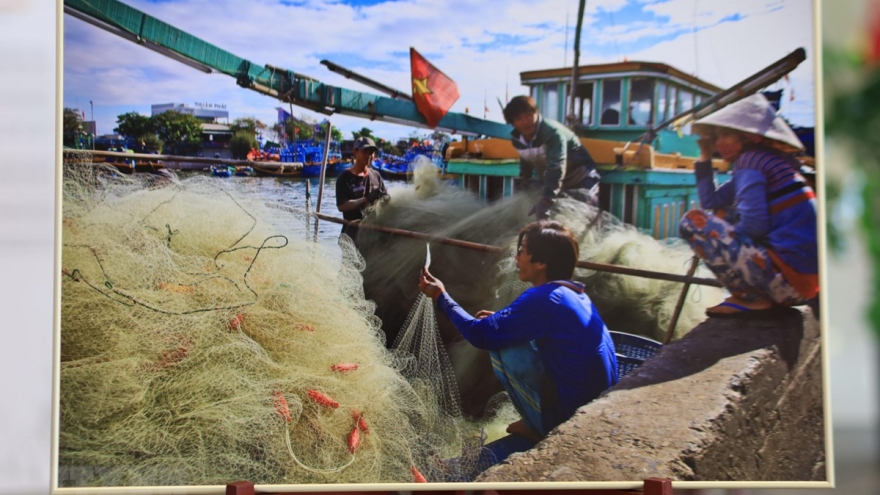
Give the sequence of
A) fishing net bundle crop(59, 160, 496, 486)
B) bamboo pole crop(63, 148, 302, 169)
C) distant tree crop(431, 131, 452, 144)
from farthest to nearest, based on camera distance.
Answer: distant tree crop(431, 131, 452, 144), bamboo pole crop(63, 148, 302, 169), fishing net bundle crop(59, 160, 496, 486)

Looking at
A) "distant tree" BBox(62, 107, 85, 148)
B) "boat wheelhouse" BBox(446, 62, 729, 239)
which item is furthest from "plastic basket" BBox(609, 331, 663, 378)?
"distant tree" BBox(62, 107, 85, 148)

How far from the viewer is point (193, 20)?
2.68 metres

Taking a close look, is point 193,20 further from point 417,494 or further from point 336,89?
point 417,494

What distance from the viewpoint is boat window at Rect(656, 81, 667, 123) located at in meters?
2.85

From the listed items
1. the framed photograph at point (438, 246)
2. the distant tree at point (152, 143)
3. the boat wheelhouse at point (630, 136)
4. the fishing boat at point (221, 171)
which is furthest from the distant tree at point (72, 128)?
the boat wheelhouse at point (630, 136)

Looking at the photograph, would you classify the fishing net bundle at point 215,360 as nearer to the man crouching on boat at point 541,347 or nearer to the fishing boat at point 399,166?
the man crouching on boat at point 541,347

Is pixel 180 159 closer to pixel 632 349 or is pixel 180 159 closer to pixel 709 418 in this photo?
pixel 632 349

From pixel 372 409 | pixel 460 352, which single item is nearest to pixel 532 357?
pixel 460 352

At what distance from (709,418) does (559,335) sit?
635 mm

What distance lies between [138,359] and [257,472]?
0.60 m

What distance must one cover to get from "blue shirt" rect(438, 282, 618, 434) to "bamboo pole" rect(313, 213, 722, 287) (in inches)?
5.7

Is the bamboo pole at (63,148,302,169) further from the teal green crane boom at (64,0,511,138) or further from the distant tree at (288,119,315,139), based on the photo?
the teal green crane boom at (64,0,511,138)

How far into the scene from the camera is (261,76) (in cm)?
277

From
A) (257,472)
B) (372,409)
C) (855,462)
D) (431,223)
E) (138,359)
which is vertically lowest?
(855,462)
